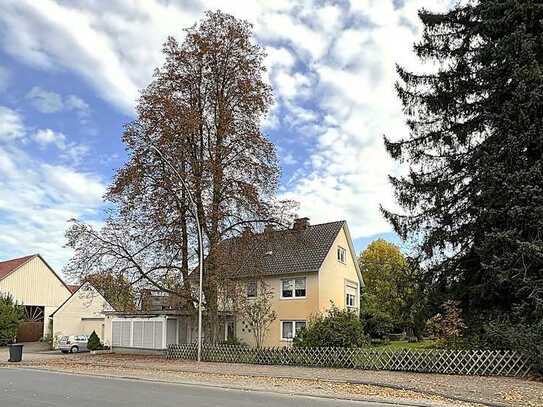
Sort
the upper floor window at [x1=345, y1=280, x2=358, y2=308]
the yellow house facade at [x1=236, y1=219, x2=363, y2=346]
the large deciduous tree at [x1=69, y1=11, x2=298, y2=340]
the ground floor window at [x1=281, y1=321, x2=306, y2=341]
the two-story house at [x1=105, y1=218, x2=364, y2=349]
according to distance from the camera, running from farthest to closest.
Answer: the upper floor window at [x1=345, y1=280, x2=358, y2=308]
the ground floor window at [x1=281, y1=321, x2=306, y2=341]
the yellow house facade at [x1=236, y1=219, x2=363, y2=346]
the two-story house at [x1=105, y1=218, x2=364, y2=349]
the large deciduous tree at [x1=69, y1=11, x2=298, y2=340]

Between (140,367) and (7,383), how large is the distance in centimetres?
681

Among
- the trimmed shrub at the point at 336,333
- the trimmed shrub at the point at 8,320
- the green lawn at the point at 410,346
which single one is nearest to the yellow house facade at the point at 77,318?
the trimmed shrub at the point at 8,320

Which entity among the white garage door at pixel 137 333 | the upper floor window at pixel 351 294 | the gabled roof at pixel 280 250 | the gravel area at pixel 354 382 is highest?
the gabled roof at pixel 280 250

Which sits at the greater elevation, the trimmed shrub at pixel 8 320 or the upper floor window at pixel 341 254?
the upper floor window at pixel 341 254

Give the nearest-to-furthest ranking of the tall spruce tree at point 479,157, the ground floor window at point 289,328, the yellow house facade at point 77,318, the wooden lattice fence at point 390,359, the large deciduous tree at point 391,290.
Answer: the wooden lattice fence at point 390,359, the tall spruce tree at point 479,157, the large deciduous tree at point 391,290, the ground floor window at point 289,328, the yellow house facade at point 77,318

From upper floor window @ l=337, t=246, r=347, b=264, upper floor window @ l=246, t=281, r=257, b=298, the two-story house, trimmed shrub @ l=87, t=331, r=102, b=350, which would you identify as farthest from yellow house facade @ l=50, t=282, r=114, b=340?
upper floor window @ l=337, t=246, r=347, b=264

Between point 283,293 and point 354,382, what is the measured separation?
61.0 feet

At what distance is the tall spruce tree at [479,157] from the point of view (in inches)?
725

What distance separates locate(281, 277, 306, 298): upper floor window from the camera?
33.9 m

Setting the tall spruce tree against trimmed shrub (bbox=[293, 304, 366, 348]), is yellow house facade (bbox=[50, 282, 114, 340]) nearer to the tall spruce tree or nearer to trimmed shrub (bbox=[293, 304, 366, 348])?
trimmed shrub (bbox=[293, 304, 366, 348])

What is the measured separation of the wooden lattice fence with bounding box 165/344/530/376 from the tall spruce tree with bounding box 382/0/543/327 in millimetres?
1924

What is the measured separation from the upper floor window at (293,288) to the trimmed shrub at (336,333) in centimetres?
1059

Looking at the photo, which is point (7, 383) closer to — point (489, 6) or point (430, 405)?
point (430, 405)

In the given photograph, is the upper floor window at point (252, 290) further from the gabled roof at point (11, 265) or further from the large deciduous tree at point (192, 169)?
the gabled roof at point (11, 265)
